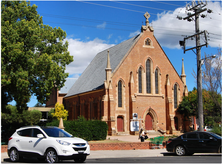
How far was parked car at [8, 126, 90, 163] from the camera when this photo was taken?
1251 centimetres

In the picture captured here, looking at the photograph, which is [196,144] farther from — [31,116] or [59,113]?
[31,116]

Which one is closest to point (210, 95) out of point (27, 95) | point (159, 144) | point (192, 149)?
point (159, 144)

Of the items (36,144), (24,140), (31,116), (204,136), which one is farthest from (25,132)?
(31,116)

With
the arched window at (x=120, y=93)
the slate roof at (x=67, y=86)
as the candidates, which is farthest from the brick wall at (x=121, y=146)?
the slate roof at (x=67, y=86)

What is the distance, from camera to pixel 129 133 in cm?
4038

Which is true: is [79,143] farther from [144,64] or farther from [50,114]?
[50,114]

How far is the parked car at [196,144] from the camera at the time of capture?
17.5 m

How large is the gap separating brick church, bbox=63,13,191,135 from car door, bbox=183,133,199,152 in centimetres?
2072

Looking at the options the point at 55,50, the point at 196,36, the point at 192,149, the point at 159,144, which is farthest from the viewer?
the point at 55,50

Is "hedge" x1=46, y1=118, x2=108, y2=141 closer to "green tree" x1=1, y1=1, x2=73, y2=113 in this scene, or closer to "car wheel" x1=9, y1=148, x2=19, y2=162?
"green tree" x1=1, y1=1, x2=73, y2=113

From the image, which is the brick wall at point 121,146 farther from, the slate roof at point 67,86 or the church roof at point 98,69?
the slate roof at point 67,86

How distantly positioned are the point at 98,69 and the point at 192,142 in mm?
33149

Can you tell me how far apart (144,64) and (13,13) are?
2293 centimetres

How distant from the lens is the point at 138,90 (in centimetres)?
4200
